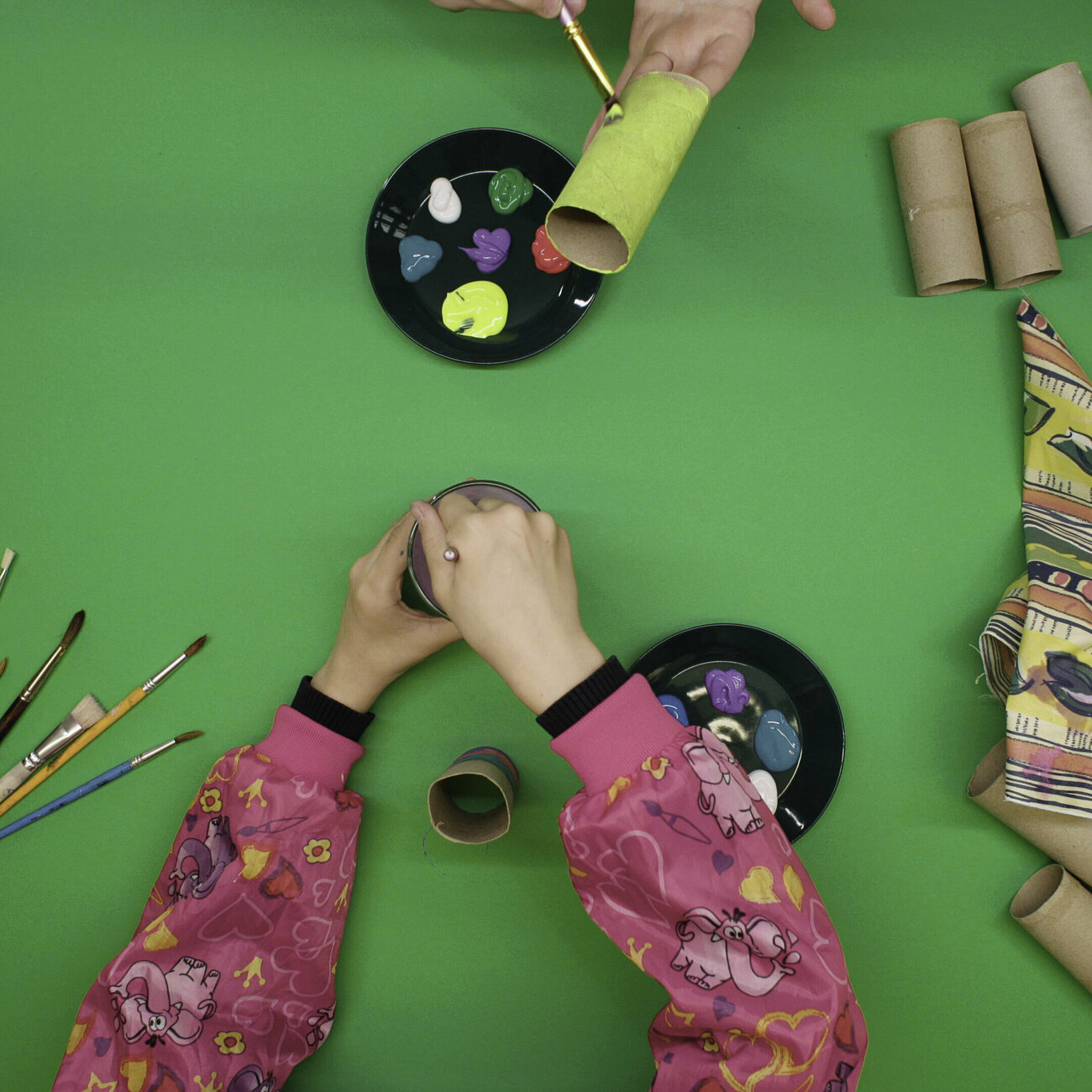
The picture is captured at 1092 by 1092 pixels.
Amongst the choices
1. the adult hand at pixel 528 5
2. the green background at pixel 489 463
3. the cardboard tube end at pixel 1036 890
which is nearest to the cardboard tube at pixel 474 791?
the green background at pixel 489 463

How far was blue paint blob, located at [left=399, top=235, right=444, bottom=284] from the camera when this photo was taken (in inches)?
38.4

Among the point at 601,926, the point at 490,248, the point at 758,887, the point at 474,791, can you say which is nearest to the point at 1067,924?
the point at 758,887

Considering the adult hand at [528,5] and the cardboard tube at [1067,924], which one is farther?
the cardboard tube at [1067,924]

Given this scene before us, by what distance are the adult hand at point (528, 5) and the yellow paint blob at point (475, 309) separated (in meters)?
0.28

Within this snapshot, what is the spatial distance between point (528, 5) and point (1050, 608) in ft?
2.76

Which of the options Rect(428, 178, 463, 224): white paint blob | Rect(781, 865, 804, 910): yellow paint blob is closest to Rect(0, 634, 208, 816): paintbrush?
Rect(428, 178, 463, 224): white paint blob

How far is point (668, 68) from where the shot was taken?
0.79m

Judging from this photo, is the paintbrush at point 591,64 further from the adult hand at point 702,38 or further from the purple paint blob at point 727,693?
the purple paint blob at point 727,693

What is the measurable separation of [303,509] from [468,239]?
39cm

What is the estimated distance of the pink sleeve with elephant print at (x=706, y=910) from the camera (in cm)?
69

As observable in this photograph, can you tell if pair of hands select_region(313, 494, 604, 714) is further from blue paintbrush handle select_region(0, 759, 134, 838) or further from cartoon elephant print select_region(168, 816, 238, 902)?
blue paintbrush handle select_region(0, 759, 134, 838)

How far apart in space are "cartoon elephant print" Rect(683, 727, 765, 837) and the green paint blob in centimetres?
66

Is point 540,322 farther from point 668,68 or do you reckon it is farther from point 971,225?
point 971,225

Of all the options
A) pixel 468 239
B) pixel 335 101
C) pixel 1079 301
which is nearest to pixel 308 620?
pixel 468 239
